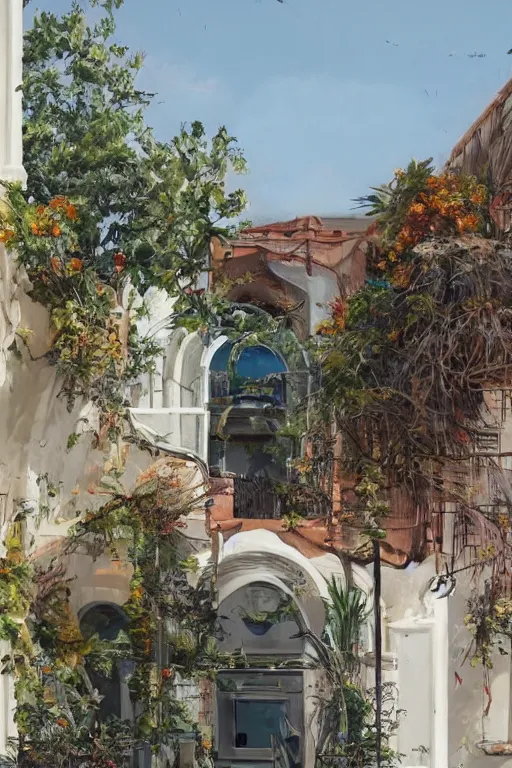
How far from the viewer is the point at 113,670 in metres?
4.77

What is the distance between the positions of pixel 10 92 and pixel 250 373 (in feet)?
5.12

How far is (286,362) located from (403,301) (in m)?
0.57

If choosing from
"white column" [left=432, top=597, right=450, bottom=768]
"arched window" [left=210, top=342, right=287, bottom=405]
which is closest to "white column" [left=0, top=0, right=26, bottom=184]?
"arched window" [left=210, top=342, right=287, bottom=405]

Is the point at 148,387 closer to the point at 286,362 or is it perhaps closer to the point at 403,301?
the point at 286,362

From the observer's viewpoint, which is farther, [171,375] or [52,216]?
[171,375]

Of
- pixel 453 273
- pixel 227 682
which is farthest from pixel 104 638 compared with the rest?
pixel 453 273

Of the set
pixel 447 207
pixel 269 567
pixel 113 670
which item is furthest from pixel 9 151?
pixel 113 670

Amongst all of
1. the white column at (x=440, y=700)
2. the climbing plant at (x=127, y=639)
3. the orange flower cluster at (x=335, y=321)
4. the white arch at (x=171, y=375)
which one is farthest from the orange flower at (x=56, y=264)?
the white column at (x=440, y=700)

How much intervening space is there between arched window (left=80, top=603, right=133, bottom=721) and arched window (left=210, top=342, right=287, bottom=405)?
108 centimetres

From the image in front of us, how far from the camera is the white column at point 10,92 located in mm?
4621

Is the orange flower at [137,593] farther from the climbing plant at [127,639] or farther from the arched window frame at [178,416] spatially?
the arched window frame at [178,416]

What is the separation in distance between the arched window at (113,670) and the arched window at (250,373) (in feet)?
3.53

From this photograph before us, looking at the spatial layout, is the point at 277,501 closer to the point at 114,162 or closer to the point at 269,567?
the point at 269,567

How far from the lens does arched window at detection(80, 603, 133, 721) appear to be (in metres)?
4.75
